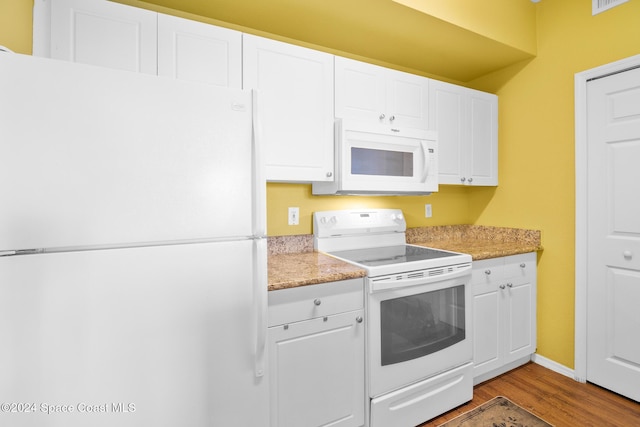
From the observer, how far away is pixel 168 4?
181 centimetres

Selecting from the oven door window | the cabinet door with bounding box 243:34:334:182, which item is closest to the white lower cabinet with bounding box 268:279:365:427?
the oven door window

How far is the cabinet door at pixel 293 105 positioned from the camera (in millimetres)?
1780

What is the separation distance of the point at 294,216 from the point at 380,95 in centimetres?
104

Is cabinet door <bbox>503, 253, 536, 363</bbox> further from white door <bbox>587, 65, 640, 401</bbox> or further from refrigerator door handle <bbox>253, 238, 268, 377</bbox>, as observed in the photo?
refrigerator door handle <bbox>253, 238, 268, 377</bbox>

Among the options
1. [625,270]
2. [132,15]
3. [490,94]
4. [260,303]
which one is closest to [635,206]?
[625,270]

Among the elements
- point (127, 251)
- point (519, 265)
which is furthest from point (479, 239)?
point (127, 251)

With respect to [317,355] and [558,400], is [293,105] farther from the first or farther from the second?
[558,400]

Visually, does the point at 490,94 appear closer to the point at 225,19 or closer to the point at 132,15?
the point at 225,19

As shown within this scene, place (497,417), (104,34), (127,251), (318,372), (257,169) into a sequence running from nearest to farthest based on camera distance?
(127,251) → (257,169) → (104,34) → (318,372) → (497,417)

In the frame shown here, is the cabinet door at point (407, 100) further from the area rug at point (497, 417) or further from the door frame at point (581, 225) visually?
the area rug at point (497, 417)

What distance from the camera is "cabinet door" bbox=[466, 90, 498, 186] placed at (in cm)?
266

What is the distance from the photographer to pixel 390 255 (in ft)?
7.02

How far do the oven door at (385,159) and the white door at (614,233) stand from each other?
3.60 ft

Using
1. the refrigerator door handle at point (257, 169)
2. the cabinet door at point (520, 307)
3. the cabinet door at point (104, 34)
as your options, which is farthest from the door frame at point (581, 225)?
the cabinet door at point (104, 34)
